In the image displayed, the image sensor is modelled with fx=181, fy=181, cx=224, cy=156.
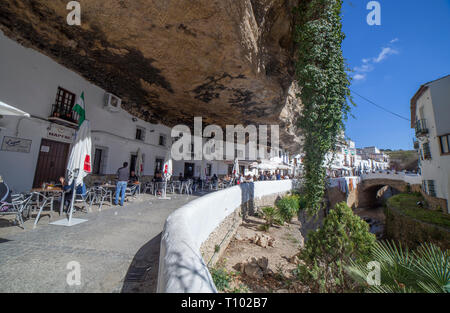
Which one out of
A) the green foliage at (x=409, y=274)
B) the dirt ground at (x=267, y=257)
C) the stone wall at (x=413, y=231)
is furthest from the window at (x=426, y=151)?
the green foliage at (x=409, y=274)

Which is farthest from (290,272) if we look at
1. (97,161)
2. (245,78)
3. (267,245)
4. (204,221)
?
(97,161)

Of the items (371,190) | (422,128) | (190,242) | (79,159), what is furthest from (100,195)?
(371,190)

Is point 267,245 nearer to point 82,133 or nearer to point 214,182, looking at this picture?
point 82,133

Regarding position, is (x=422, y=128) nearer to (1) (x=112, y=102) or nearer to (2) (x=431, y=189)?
(2) (x=431, y=189)

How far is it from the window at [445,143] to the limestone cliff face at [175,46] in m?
11.3

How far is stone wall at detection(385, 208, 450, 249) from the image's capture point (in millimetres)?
7979

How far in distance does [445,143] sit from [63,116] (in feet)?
71.8

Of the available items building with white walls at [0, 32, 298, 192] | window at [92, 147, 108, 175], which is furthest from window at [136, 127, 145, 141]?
window at [92, 147, 108, 175]

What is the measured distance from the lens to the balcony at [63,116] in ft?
24.4

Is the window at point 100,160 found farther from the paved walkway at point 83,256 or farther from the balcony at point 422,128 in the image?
the balcony at point 422,128

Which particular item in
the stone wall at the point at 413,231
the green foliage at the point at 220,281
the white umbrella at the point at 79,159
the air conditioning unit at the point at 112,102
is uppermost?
the air conditioning unit at the point at 112,102

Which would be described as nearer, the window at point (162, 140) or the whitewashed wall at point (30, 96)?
the whitewashed wall at point (30, 96)

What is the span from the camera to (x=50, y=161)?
25.5 ft
